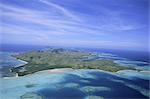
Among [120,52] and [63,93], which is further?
[120,52]

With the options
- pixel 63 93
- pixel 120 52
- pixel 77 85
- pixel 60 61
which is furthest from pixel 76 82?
pixel 120 52

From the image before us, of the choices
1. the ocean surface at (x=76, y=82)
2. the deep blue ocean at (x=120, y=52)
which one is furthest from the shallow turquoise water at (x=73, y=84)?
the deep blue ocean at (x=120, y=52)

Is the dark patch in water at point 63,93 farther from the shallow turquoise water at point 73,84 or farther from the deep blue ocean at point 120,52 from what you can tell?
the deep blue ocean at point 120,52

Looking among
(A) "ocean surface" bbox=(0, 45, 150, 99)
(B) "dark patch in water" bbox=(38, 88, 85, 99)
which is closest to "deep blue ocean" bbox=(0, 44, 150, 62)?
(A) "ocean surface" bbox=(0, 45, 150, 99)

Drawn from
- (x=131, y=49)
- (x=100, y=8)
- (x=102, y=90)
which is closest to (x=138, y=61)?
(x=131, y=49)

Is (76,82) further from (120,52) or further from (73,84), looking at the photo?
(120,52)

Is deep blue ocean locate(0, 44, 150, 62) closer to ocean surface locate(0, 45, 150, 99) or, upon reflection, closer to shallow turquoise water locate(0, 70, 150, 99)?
ocean surface locate(0, 45, 150, 99)

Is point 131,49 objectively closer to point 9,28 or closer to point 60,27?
point 60,27
